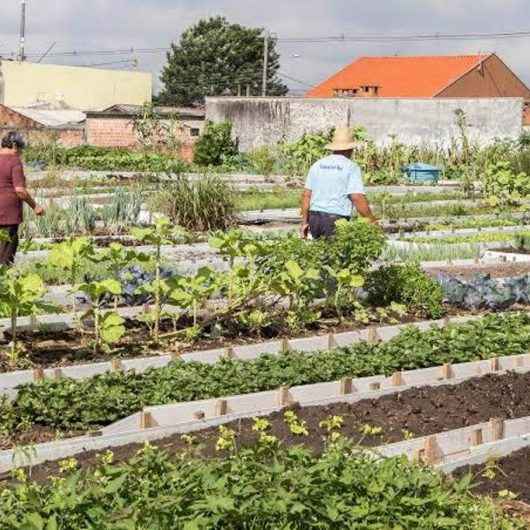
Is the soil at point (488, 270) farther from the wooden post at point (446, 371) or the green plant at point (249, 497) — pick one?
the green plant at point (249, 497)

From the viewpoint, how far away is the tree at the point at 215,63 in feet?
240

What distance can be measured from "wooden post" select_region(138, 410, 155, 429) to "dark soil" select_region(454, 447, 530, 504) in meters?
1.64

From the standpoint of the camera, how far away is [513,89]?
57688 millimetres

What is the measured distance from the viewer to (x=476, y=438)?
6164 millimetres

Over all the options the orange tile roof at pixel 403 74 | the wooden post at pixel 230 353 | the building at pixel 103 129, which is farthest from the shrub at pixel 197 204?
the orange tile roof at pixel 403 74

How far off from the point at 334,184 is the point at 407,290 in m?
1.09

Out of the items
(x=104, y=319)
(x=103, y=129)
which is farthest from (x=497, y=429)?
(x=103, y=129)

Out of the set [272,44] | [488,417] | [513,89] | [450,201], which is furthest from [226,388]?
[272,44]

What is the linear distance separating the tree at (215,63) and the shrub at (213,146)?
128 feet

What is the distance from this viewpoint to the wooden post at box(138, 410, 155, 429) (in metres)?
6.30

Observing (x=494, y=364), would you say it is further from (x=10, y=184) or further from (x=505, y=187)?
(x=505, y=187)

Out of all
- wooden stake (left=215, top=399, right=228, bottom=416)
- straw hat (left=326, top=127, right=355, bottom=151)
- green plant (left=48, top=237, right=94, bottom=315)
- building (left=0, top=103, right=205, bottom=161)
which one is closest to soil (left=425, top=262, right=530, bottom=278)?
straw hat (left=326, top=127, right=355, bottom=151)

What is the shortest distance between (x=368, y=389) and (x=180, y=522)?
351cm

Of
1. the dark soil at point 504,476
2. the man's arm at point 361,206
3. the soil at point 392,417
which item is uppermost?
the man's arm at point 361,206
